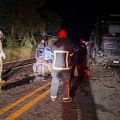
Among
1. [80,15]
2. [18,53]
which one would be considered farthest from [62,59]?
[80,15]

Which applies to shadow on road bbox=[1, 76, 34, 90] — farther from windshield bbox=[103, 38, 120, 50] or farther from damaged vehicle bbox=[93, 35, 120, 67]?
windshield bbox=[103, 38, 120, 50]

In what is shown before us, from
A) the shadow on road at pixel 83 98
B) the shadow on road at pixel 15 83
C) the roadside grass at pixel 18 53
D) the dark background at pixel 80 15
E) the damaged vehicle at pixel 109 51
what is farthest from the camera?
the dark background at pixel 80 15

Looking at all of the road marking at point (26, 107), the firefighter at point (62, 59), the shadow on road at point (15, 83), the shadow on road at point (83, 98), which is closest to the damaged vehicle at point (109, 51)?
the shadow on road at point (83, 98)

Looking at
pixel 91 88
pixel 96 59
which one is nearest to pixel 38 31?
pixel 96 59

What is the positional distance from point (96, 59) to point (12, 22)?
41.8 ft

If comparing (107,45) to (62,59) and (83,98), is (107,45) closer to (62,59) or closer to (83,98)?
(83,98)

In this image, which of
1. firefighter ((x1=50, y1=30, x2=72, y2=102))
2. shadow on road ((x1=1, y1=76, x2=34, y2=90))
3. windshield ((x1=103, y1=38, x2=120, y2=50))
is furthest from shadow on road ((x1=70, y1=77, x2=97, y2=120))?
windshield ((x1=103, y1=38, x2=120, y2=50))

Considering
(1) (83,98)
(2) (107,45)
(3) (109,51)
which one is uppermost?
(2) (107,45)

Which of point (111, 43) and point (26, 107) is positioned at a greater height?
point (111, 43)

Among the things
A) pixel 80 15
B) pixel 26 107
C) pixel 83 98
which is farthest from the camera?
pixel 80 15

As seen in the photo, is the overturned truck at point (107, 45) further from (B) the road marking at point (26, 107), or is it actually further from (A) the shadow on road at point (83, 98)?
(B) the road marking at point (26, 107)

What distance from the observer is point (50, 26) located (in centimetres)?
4469

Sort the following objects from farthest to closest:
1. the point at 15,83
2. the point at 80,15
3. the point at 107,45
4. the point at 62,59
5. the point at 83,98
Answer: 1. the point at 80,15
2. the point at 107,45
3. the point at 15,83
4. the point at 83,98
5. the point at 62,59

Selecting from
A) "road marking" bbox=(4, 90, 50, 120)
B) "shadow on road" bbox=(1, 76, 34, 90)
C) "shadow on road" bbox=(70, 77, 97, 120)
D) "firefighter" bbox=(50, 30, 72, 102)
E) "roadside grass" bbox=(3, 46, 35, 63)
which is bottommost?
"shadow on road" bbox=(70, 77, 97, 120)
